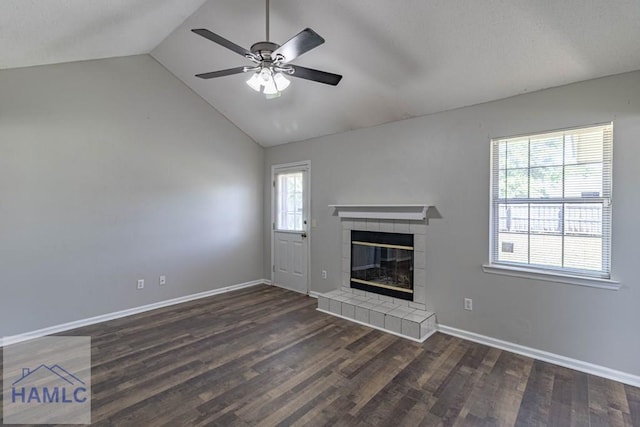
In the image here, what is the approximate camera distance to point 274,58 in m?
2.24

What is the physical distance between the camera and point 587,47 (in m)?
2.28

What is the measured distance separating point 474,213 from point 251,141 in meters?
3.70

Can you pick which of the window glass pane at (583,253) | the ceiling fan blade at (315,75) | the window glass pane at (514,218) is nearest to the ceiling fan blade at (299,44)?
the ceiling fan blade at (315,75)

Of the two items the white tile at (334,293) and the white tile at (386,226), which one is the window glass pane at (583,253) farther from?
the white tile at (334,293)

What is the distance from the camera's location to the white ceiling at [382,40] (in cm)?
218

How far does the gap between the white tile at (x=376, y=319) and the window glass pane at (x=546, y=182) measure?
1.99 meters

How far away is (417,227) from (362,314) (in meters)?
1.23

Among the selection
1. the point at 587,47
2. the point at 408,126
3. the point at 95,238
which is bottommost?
the point at 95,238

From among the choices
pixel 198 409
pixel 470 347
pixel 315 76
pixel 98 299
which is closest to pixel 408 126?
pixel 315 76

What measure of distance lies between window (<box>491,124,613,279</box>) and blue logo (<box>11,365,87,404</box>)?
3.81 meters

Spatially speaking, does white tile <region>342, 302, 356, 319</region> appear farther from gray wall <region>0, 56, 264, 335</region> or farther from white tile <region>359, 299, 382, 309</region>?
gray wall <region>0, 56, 264, 335</region>

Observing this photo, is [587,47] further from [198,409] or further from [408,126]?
[198,409]

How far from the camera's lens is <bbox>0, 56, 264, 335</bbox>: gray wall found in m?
3.06

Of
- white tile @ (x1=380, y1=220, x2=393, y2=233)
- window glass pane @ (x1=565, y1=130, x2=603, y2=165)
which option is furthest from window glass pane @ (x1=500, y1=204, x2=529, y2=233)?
white tile @ (x1=380, y1=220, x2=393, y2=233)
